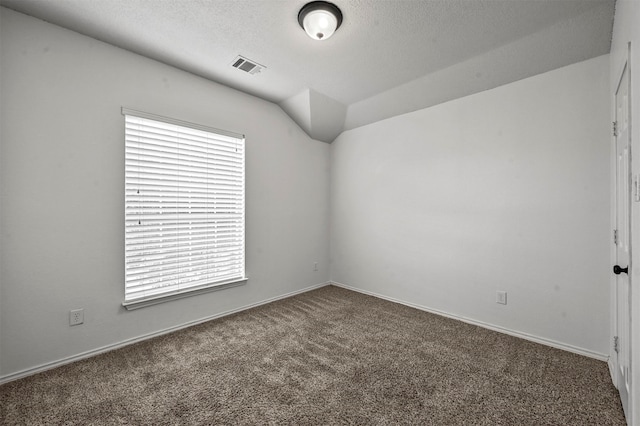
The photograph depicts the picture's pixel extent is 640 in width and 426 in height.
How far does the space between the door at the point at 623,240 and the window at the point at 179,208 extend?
11.0 ft

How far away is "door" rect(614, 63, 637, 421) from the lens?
5.52 ft

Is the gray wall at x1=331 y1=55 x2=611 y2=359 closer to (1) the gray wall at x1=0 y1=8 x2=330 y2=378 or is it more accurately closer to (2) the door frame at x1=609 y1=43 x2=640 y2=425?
(2) the door frame at x1=609 y1=43 x2=640 y2=425

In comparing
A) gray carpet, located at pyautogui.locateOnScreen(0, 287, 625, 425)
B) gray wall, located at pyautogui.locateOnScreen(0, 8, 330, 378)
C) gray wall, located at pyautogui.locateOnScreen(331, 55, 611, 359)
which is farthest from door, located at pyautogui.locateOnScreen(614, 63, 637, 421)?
gray wall, located at pyautogui.locateOnScreen(0, 8, 330, 378)

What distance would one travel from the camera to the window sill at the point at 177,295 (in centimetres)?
264

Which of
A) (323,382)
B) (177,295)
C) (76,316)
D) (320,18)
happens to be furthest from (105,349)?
(320,18)

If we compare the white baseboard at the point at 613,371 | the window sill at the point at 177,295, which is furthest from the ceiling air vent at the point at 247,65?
the white baseboard at the point at 613,371

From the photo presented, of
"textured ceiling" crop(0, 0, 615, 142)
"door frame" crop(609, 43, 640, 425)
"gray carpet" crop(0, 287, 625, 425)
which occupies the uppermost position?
"textured ceiling" crop(0, 0, 615, 142)

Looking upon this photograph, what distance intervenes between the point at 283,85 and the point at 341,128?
1317 millimetres

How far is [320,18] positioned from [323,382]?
2662 mm

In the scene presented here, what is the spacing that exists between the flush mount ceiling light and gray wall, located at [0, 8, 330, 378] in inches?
61.4

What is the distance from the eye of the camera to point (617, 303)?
2.09 meters

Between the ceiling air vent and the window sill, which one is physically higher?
the ceiling air vent

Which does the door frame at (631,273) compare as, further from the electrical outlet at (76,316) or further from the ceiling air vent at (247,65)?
the electrical outlet at (76,316)

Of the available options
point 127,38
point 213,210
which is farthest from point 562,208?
point 127,38
